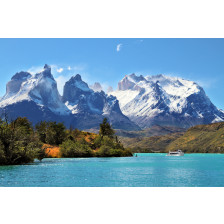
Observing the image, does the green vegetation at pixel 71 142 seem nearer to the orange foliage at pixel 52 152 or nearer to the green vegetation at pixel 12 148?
the orange foliage at pixel 52 152

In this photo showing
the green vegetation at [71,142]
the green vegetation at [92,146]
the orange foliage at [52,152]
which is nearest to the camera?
the orange foliage at [52,152]

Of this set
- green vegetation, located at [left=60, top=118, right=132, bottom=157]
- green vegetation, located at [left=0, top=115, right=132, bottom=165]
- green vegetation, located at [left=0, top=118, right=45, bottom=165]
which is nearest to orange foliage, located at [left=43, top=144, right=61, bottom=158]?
green vegetation, located at [left=0, top=115, right=132, bottom=165]

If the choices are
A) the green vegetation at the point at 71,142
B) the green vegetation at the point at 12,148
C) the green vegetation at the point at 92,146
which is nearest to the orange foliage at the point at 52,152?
the green vegetation at the point at 71,142

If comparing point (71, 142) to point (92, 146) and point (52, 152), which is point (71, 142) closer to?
point (52, 152)

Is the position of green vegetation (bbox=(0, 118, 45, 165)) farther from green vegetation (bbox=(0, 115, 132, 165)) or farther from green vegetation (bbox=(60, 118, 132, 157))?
green vegetation (bbox=(60, 118, 132, 157))

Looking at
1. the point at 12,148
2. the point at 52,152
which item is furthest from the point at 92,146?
the point at 12,148

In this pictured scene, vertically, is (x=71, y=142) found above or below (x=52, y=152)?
above

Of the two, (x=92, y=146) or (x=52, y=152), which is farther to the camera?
(x=92, y=146)

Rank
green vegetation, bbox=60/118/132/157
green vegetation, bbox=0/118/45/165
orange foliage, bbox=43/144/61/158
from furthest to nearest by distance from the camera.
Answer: green vegetation, bbox=60/118/132/157
orange foliage, bbox=43/144/61/158
green vegetation, bbox=0/118/45/165

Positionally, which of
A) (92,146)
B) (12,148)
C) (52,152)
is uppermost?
(12,148)
